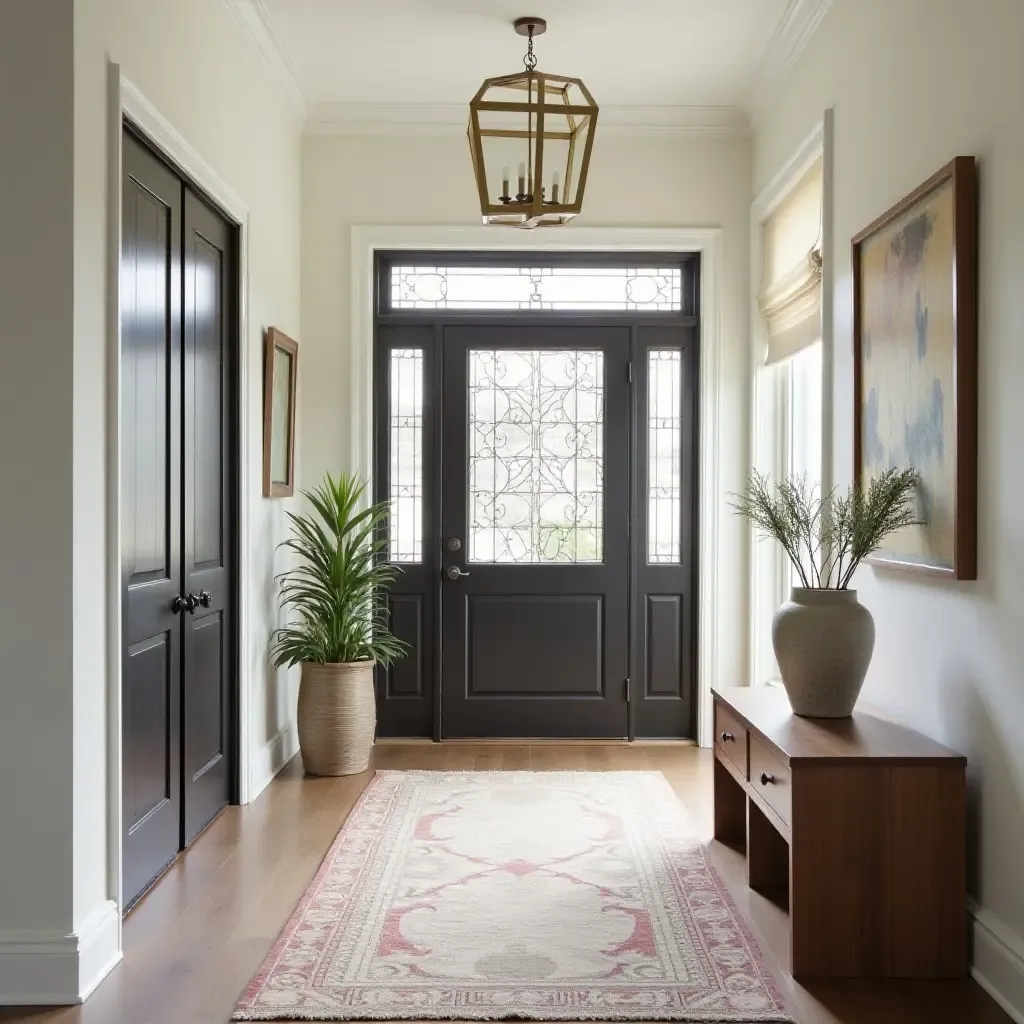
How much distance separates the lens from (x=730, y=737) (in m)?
3.54

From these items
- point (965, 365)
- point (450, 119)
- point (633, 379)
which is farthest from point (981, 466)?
point (450, 119)

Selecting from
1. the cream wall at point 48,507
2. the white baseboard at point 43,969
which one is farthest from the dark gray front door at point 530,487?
the white baseboard at point 43,969

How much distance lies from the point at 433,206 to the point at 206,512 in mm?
2233

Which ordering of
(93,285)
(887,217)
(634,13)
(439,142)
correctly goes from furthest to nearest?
(439,142)
(634,13)
(887,217)
(93,285)

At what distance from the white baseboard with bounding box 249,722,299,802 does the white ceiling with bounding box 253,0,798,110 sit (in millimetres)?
2992

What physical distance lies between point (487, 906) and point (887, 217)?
7.93 feet

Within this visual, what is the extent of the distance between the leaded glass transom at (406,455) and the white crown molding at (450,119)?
3.65 ft

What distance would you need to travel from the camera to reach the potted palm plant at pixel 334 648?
15.4 feet

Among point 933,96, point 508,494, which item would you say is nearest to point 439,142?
point 508,494

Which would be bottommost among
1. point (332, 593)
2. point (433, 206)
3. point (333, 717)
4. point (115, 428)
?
point (333, 717)

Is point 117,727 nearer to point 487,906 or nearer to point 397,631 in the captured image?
point 487,906

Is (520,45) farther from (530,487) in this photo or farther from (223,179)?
(530,487)

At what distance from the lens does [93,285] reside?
8.98ft

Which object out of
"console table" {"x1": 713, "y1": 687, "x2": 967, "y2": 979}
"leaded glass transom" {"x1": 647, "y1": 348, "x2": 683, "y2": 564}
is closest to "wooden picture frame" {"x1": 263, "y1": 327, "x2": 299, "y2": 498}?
"leaded glass transom" {"x1": 647, "y1": 348, "x2": 683, "y2": 564}
